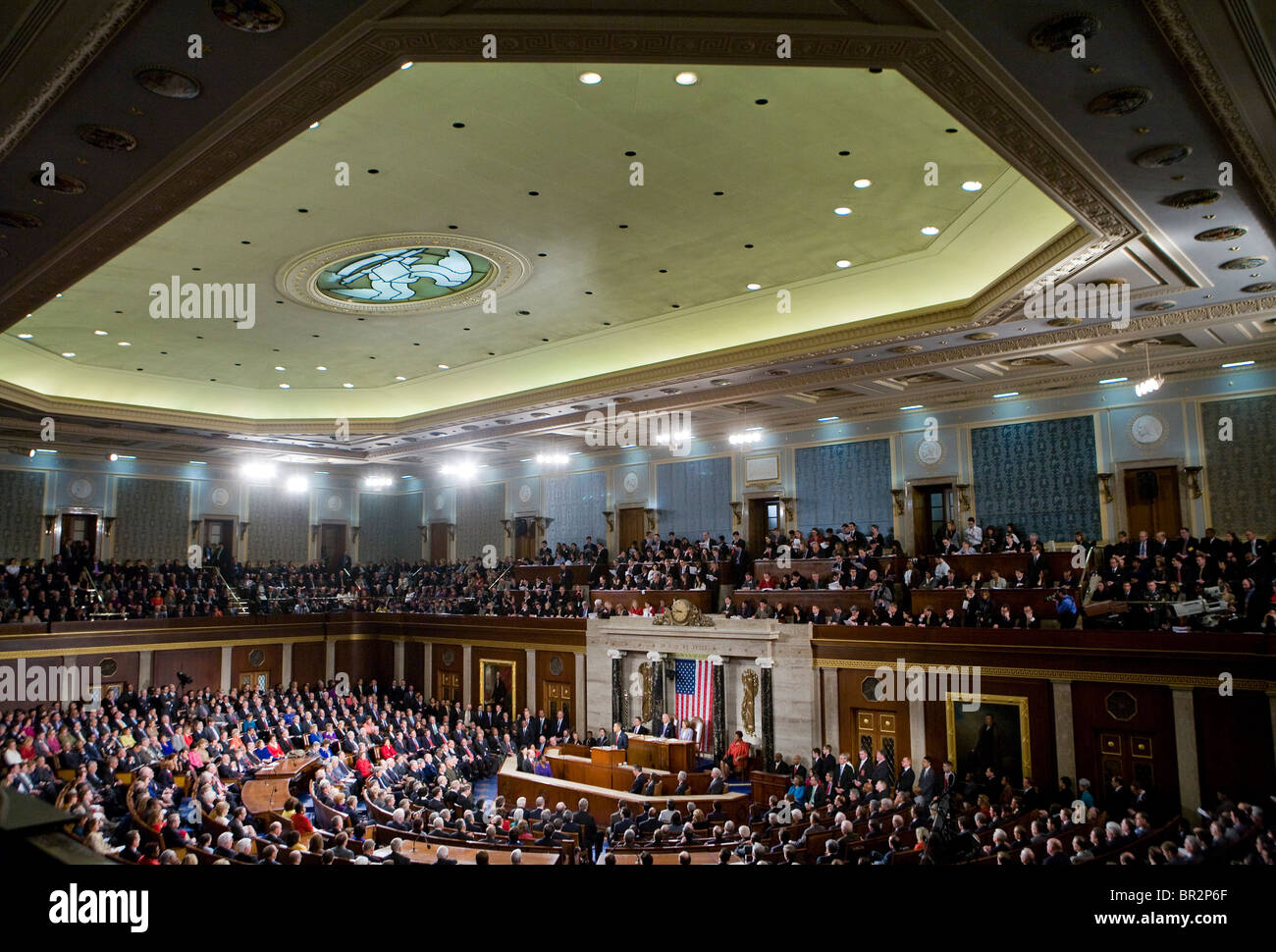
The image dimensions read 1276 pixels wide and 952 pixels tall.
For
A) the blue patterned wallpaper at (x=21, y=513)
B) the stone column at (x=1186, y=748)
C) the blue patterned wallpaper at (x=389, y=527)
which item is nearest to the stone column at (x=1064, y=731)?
the stone column at (x=1186, y=748)

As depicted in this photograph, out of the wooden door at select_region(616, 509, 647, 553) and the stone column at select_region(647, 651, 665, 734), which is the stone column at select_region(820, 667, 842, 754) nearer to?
the stone column at select_region(647, 651, 665, 734)

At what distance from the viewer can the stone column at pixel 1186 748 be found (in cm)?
1281

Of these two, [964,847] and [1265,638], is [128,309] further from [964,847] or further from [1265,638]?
[1265,638]

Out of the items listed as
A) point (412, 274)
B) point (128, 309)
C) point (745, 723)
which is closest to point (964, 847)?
point (745, 723)

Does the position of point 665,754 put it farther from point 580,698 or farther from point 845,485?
point 845,485

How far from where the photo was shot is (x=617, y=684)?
20.2 m

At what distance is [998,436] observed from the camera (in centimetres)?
1814

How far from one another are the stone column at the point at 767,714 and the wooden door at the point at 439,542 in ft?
49.8

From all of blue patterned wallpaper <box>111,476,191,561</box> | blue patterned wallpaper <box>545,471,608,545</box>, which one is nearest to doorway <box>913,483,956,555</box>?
blue patterned wallpaper <box>545,471,608,545</box>

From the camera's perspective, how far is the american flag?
18609 millimetres

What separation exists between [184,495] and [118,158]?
21735 mm

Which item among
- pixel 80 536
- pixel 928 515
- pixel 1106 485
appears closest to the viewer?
pixel 1106 485

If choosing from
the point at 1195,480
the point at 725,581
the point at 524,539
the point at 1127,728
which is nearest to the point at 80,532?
the point at 524,539

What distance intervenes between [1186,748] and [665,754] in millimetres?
8762
